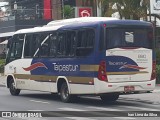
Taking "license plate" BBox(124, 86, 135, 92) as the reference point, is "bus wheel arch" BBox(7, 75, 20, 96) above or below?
below

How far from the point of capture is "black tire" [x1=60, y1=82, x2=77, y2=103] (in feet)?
61.6

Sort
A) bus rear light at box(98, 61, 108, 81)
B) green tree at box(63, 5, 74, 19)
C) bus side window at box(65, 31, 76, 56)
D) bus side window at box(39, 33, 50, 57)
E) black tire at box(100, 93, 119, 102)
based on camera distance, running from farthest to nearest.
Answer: green tree at box(63, 5, 74, 19), bus side window at box(39, 33, 50, 57), black tire at box(100, 93, 119, 102), bus side window at box(65, 31, 76, 56), bus rear light at box(98, 61, 108, 81)

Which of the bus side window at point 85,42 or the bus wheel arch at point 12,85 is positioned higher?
the bus side window at point 85,42

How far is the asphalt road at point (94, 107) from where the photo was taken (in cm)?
1448

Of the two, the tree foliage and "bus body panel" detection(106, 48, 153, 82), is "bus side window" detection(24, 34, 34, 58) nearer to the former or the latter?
"bus body panel" detection(106, 48, 153, 82)

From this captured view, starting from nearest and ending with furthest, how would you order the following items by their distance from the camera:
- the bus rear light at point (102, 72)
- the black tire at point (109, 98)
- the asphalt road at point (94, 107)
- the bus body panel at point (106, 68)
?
the asphalt road at point (94, 107)
the bus rear light at point (102, 72)
the bus body panel at point (106, 68)
the black tire at point (109, 98)

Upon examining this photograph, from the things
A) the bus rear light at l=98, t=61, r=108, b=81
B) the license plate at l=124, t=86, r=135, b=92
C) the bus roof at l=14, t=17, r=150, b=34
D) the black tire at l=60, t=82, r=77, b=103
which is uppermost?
the bus roof at l=14, t=17, r=150, b=34

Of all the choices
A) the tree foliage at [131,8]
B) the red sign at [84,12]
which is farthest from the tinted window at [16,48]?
the red sign at [84,12]

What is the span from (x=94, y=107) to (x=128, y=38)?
268 cm

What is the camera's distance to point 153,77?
18.0 metres

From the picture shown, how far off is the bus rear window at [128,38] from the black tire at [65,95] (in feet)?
8.63

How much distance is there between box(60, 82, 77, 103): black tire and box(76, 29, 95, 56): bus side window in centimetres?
150

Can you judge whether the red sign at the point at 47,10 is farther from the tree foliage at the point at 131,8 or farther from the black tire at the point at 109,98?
the black tire at the point at 109,98

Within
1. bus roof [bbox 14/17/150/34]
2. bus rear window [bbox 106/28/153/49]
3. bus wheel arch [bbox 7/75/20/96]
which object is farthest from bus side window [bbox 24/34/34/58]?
bus rear window [bbox 106/28/153/49]
